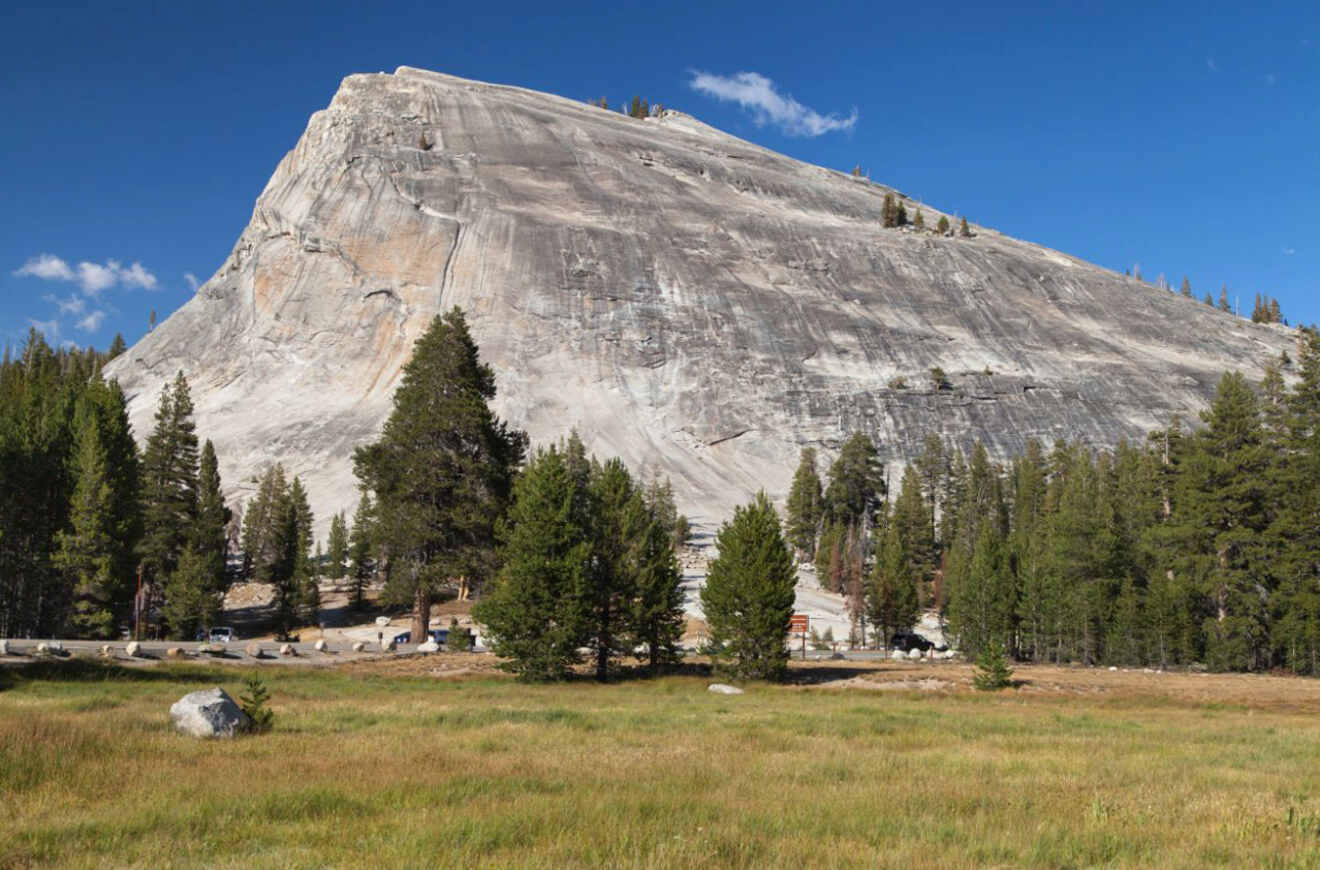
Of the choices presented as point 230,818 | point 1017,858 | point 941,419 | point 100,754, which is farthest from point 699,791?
point 941,419

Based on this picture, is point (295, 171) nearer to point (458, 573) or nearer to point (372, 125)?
point (372, 125)

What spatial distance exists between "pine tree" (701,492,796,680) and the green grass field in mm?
11077

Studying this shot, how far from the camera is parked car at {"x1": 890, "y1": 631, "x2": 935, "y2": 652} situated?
6191cm

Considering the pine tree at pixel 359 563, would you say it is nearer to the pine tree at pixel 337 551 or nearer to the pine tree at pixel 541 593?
the pine tree at pixel 337 551

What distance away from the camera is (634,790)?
34.8ft

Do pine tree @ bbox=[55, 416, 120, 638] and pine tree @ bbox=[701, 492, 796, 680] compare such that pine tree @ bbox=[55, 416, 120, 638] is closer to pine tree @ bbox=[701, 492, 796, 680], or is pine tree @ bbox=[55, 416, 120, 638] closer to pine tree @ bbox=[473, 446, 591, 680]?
pine tree @ bbox=[473, 446, 591, 680]

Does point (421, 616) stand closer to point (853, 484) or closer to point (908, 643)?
point (908, 643)

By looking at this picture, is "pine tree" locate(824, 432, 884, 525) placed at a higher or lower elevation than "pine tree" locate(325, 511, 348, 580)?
higher

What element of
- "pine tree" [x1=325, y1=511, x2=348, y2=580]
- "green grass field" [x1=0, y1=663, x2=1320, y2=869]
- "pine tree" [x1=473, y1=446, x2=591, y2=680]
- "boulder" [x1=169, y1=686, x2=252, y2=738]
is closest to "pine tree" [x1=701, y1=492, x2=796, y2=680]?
"pine tree" [x1=473, y1=446, x2=591, y2=680]

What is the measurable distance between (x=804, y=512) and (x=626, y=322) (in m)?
42.7

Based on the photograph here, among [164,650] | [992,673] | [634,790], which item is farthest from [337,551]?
[634,790]

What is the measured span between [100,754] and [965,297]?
149829 mm

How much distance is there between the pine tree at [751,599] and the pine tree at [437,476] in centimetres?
1228

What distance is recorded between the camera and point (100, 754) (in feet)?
39.1
